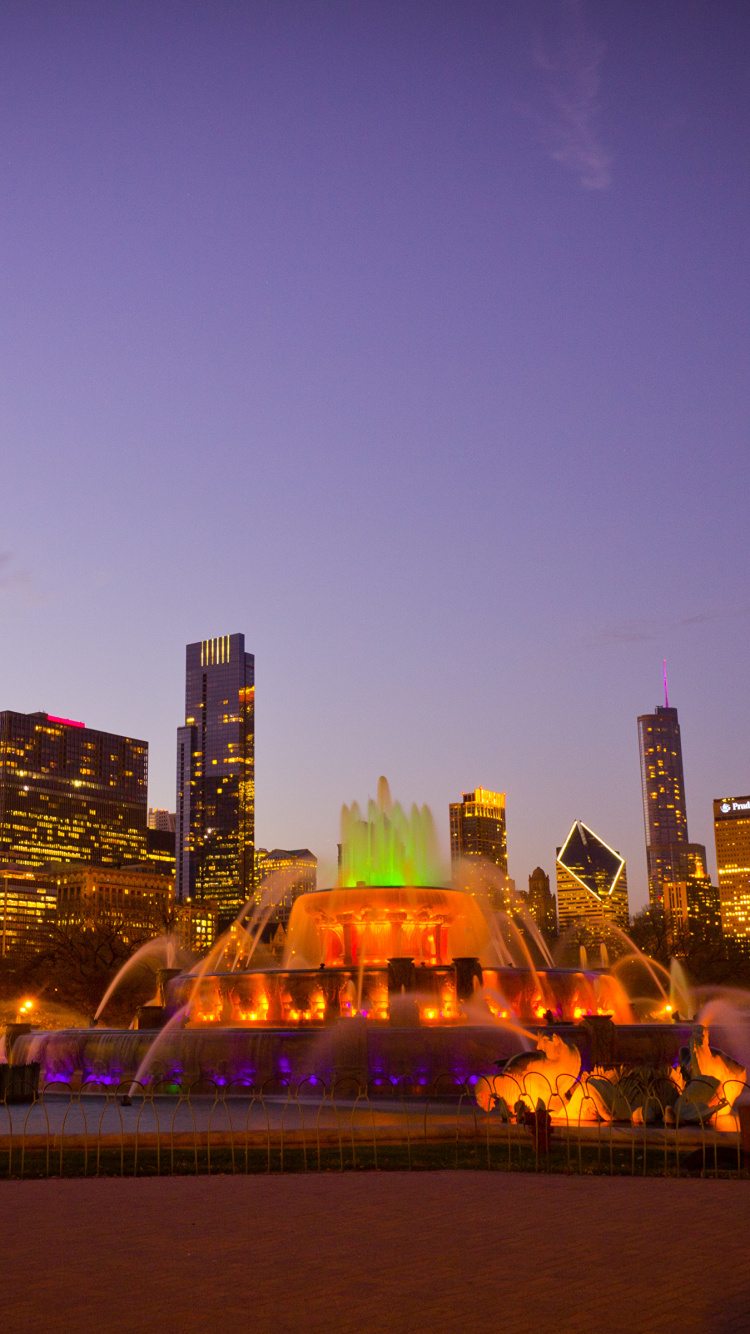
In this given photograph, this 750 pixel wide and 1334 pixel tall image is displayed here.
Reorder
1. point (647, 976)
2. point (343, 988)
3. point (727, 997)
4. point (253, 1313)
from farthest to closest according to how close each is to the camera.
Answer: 1. point (647, 976)
2. point (727, 997)
3. point (343, 988)
4. point (253, 1313)

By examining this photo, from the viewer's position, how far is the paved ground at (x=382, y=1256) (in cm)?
791

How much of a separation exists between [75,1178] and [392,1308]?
802cm

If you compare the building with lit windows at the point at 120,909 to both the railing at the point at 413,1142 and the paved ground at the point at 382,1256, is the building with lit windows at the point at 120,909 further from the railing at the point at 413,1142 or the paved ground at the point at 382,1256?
the paved ground at the point at 382,1256

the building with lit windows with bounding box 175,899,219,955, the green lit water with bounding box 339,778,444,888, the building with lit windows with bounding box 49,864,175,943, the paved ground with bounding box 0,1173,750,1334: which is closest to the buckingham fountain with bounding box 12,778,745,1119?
the green lit water with bounding box 339,778,444,888

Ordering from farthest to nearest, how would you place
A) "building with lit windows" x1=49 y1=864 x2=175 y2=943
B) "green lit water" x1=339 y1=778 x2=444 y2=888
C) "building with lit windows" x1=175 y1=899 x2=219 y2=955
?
1. "building with lit windows" x1=175 y1=899 x2=219 y2=955
2. "building with lit windows" x1=49 y1=864 x2=175 y2=943
3. "green lit water" x1=339 y1=778 x2=444 y2=888

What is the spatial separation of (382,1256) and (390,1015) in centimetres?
2236

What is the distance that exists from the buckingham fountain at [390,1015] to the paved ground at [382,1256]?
604 centimetres

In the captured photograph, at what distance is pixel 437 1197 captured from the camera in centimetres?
1268

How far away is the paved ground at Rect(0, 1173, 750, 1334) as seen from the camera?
7914 millimetres

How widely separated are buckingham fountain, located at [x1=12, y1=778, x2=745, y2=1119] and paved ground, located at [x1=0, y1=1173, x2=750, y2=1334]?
6038mm

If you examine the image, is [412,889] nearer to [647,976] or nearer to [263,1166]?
[263,1166]

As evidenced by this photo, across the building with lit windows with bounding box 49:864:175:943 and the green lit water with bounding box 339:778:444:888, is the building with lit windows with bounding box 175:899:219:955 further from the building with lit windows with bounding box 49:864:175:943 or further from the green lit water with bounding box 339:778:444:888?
the green lit water with bounding box 339:778:444:888

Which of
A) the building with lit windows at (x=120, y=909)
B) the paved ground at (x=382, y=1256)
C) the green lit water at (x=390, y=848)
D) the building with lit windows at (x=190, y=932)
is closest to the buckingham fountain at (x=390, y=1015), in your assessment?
the green lit water at (x=390, y=848)

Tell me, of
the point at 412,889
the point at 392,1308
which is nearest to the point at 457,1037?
the point at 412,889
